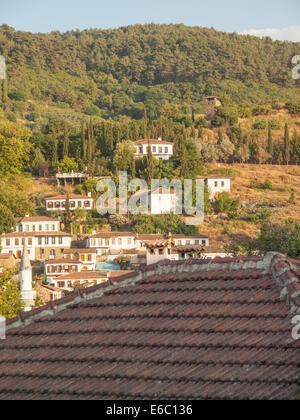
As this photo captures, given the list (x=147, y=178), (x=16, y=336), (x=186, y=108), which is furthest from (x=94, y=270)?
(x=186, y=108)

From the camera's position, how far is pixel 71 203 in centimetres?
6206

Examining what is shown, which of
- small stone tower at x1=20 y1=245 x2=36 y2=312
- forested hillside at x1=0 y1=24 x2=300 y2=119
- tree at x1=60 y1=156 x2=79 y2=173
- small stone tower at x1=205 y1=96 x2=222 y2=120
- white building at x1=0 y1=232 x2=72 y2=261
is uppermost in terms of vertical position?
forested hillside at x1=0 y1=24 x2=300 y2=119

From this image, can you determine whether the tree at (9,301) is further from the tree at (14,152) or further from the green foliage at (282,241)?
the tree at (14,152)

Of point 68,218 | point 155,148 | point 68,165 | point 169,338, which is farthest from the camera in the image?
point 155,148

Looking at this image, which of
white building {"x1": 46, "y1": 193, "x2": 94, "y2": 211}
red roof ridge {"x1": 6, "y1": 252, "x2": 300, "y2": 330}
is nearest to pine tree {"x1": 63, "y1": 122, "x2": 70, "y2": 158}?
white building {"x1": 46, "y1": 193, "x2": 94, "y2": 211}

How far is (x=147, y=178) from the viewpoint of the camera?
65.7m

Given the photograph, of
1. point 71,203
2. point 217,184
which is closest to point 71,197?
point 71,203

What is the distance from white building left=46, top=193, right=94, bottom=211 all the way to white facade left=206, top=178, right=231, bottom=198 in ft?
33.6

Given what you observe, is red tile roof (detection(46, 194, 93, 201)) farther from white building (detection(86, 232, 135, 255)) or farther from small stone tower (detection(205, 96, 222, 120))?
small stone tower (detection(205, 96, 222, 120))

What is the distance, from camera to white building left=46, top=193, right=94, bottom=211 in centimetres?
6197

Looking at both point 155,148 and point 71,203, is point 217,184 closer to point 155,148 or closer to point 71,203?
point 155,148

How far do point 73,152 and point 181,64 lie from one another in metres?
79.5

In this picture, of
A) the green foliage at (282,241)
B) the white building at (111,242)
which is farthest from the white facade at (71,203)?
the green foliage at (282,241)

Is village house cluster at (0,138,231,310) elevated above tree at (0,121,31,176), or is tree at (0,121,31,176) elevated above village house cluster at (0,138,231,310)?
tree at (0,121,31,176)
